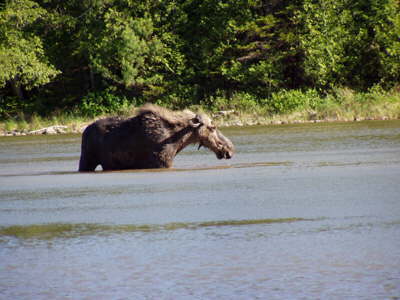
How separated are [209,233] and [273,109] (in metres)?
41.7

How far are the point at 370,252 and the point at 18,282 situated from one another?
3.25 meters

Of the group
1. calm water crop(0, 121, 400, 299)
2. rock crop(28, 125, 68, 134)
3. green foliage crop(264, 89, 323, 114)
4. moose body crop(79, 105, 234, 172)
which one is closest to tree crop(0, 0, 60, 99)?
rock crop(28, 125, 68, 134)

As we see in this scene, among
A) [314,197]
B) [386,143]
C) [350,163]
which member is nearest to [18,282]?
[314,197]

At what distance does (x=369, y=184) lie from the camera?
1416 cm

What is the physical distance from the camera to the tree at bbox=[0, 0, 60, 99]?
54.6 m

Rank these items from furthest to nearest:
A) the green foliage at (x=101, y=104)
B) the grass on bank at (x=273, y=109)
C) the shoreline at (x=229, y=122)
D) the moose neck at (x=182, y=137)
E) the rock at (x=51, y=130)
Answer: the green foliage at (x=101, y=104)
the rock at (x=51, y=130)
the grass on bank at (x=273, y=109)
the shoreline at (x=229, y=122)
the moose neck at (x=182, y=137)

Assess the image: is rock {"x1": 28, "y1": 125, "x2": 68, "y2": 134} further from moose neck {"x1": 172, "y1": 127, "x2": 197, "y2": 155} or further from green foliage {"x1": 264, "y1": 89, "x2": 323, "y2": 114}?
moose neck {"x1": 172, "y1": 127, "x2": 197, "y2": 155}

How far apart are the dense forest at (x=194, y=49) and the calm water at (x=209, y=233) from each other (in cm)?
3503

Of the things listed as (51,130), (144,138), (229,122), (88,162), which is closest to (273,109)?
(229,122)

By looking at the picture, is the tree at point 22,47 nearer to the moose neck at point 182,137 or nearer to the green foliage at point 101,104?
the green foliage at point 101,104

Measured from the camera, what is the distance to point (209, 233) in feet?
32.9

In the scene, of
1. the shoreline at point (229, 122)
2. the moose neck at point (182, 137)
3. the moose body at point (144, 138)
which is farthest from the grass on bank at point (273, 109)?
the moose neck at point (182, 137)

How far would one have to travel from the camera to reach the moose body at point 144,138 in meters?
19.9

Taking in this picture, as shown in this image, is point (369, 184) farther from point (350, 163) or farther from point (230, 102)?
point (230, 102)
